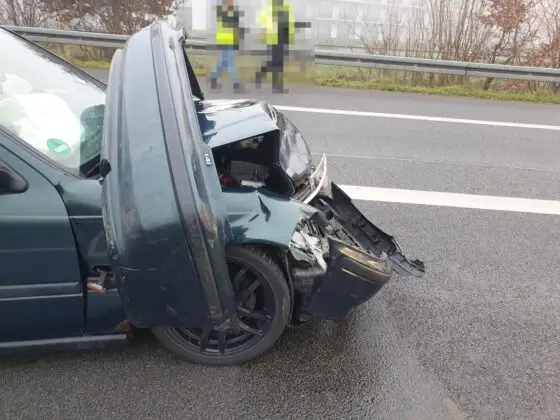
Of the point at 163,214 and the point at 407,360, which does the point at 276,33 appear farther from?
the point at 163,214

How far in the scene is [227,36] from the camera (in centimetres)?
609

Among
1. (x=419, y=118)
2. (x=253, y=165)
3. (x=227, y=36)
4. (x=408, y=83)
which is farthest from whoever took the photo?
(x=408, y=83)

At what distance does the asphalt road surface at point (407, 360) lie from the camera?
7.50 ft

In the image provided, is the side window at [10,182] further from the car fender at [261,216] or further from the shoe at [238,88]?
the shoe at [238,88]

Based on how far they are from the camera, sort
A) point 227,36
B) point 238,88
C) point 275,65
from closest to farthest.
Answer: point 227,36 < point 238,88 < point 275,65

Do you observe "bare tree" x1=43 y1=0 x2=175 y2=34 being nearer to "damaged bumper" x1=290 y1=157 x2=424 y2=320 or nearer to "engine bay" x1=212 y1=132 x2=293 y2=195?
"engine bay" x1=212 y1=132 x2=293 y2=195

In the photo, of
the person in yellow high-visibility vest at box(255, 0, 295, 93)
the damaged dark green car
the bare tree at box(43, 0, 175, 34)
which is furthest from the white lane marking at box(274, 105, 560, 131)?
the bare tree at box(43, 0, 175, 34)

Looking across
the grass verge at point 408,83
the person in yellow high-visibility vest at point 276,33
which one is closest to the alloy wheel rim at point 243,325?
the person in yellow high-visibility vest at point 276,33

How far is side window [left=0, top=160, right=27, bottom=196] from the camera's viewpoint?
2.05 metres

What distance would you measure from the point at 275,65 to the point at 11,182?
4.89 metres

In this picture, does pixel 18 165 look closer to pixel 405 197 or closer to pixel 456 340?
pixel 456 340

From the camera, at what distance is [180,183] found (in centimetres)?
185

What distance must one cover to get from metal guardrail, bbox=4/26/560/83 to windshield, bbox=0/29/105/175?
651 centimetres

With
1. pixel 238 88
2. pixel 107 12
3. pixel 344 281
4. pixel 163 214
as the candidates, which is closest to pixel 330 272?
pixel 344 281
